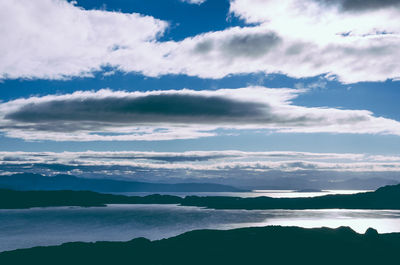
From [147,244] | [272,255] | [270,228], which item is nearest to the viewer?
[272,255]

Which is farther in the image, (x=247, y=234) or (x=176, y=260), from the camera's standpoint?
(x=247, y=234)

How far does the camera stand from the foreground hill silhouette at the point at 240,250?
107m

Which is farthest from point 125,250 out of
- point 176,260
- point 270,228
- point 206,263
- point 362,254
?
point 362,254

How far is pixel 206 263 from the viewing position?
10406 centimetres

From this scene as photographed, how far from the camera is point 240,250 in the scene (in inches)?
4532

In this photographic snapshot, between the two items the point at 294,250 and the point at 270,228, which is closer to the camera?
the point at 294,250

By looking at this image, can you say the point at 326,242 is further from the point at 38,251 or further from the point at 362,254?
the point at 38,251

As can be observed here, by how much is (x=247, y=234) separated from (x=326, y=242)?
2490 cm

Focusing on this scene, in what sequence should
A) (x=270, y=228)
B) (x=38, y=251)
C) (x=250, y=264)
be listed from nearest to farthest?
(x=250, y=264) → (x=38, y=251) → (x=270, y=228)

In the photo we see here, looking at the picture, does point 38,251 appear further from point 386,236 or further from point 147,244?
point 386,236

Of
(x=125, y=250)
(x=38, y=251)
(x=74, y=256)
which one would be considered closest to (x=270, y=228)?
(x=125, y=250)

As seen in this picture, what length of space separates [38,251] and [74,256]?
1285 cm

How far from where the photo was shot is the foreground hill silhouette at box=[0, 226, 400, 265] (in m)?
107

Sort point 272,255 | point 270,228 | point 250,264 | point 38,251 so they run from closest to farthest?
point 250,264 < point 272,255 < point 38,251 < point 270,228
